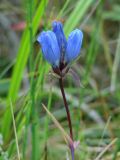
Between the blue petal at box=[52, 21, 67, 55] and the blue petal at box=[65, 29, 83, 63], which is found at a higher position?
the blue petal at box=[52, 21, 67, 55]

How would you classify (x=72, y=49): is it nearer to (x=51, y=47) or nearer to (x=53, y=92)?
(x=51, y=47)

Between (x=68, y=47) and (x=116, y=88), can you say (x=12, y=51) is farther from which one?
(x=68, y=47)

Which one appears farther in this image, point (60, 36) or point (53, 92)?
point (53, 92)

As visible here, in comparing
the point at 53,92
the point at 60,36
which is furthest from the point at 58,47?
the point at 53,92

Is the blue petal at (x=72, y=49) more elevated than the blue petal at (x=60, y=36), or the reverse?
the blue petal at (x=60, y=36)

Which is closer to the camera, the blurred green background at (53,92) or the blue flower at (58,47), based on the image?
the blue flower at (58,47)

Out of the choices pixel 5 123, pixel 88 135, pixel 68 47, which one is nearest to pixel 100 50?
pixel 88 135

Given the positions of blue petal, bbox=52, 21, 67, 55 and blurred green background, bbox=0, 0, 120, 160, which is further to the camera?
blurred green background, bbox=0, 0, 120, 160

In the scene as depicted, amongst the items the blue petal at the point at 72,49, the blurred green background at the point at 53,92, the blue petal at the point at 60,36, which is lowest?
the blurred green background at the point at 53,92
